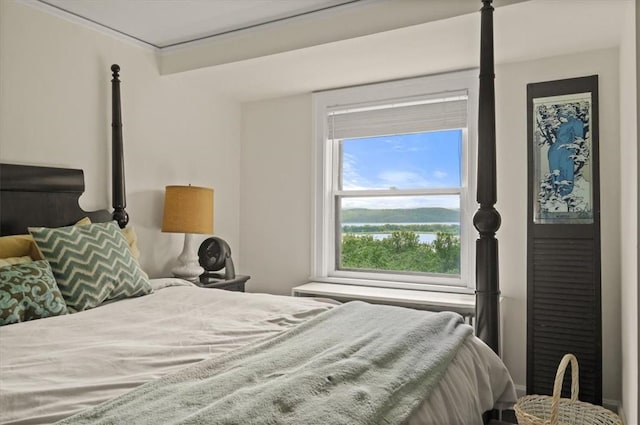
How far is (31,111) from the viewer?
2629 millimetres

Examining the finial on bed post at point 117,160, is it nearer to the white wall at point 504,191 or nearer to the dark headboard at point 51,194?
the dark headboard at point 51,194

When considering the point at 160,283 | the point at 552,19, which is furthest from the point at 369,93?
the point at 160,283

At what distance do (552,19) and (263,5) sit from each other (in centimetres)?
158

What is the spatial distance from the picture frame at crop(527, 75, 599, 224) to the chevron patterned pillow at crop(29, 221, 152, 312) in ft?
7.84

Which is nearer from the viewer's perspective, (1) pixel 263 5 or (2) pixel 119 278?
(2) pixel 119 278

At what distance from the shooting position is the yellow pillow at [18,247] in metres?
2.22

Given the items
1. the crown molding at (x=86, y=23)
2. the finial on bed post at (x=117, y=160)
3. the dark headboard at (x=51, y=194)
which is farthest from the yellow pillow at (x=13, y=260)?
the crown molding at (x=86, y=23)

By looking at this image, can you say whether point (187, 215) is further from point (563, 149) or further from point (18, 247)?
point (563, 149)

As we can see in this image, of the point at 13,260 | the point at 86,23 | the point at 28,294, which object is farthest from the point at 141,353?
the point at 86,23

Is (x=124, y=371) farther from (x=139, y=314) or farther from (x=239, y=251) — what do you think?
(x=239, y=251)

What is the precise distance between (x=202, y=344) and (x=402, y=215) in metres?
2.41

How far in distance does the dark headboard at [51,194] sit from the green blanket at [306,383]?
174 cm

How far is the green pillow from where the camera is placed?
1.85 meters

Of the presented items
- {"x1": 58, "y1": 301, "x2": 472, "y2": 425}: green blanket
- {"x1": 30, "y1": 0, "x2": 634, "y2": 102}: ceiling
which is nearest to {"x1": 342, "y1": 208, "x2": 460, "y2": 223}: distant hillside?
{"x1": 30, "y1": 0, "x2": 634, "y2": 102}: ceiling
